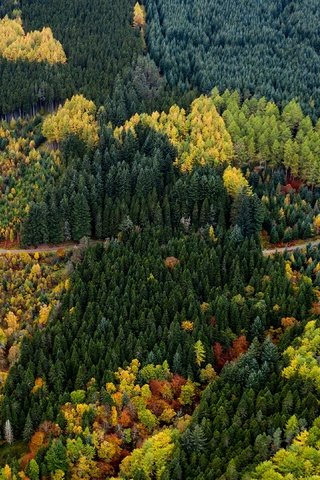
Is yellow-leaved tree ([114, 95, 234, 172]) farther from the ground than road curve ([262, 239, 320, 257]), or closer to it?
farther from the ground

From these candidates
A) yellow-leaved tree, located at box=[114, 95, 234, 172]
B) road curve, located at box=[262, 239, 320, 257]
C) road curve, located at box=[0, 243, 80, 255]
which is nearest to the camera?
road curve, located at box=[262, 239, 320, 257]

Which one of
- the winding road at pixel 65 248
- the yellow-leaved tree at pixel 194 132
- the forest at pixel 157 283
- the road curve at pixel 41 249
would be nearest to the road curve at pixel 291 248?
the winding road at pixel 65 248

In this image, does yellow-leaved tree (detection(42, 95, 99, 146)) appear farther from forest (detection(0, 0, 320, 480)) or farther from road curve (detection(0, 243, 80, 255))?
road curve (detection(0, 243, 80, 255))

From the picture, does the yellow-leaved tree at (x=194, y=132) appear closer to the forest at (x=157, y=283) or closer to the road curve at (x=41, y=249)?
the forest at (x=157, y=283)

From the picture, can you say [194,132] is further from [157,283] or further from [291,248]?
[157,283]

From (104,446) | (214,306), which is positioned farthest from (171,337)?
(104,446)

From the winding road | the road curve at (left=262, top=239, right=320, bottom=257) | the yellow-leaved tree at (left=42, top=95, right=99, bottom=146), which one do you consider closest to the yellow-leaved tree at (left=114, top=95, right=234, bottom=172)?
the yellow-leaved tree at (left=42, top=95, right=99, bottom=146)

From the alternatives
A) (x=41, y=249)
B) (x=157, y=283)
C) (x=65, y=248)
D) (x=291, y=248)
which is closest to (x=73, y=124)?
(x=65, y=248)
